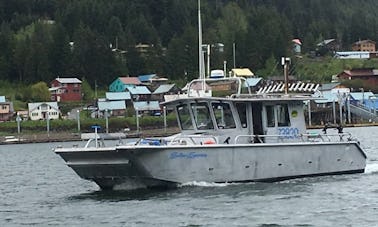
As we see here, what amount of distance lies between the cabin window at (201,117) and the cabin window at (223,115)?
29 centimetres

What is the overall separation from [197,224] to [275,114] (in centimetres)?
1042

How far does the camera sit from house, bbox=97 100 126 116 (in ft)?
419

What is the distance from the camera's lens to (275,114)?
112 feet

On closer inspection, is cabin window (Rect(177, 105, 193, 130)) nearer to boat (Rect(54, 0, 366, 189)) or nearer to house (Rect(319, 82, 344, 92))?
boat (Rect(54, 0, 366, 189))

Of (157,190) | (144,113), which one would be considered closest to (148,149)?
(157,190)

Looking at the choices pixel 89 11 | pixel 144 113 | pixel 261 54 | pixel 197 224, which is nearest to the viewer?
pixel 197 224

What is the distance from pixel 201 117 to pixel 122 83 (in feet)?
348

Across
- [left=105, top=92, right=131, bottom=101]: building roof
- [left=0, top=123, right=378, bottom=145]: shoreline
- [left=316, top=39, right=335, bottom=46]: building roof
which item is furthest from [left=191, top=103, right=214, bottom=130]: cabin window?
[left=316, top=39, right=335, bottom=46]: building roof

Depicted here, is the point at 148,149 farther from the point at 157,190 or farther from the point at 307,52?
the point at 307,52

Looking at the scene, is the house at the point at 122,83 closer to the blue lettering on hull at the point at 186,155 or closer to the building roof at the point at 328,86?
the building roof at the point at 328,86

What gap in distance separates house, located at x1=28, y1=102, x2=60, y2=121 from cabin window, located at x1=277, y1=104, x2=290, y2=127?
89.5 meters

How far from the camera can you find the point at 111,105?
130375 mm

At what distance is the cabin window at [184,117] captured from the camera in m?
33.0

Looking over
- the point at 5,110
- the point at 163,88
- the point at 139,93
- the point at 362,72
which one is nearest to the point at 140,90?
the point at 139,93
